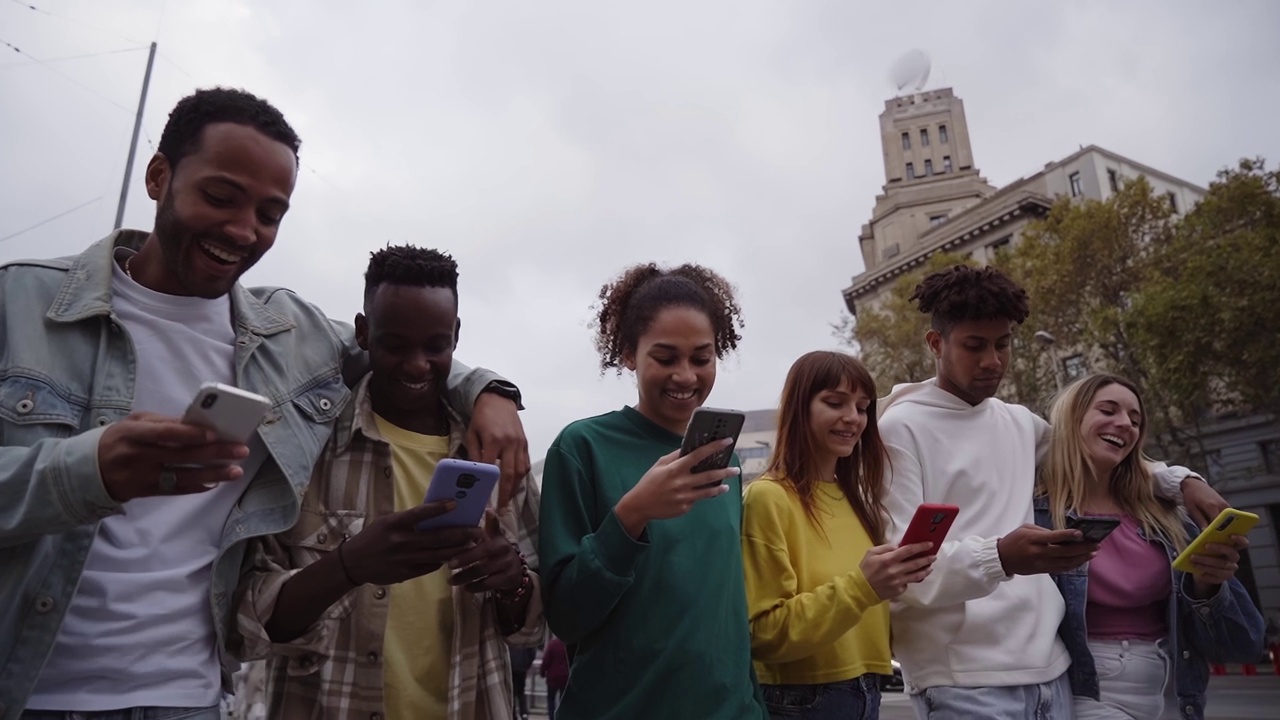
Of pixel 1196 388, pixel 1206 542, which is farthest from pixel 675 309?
pixel 1196 388

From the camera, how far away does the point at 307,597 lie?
207 centimetres

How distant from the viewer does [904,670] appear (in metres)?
3.20

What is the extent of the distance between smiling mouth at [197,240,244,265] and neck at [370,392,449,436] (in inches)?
24.4

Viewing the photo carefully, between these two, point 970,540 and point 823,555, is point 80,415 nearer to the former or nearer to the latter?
point 823,555

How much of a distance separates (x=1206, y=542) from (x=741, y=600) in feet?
6.16

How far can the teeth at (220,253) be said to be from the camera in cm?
217

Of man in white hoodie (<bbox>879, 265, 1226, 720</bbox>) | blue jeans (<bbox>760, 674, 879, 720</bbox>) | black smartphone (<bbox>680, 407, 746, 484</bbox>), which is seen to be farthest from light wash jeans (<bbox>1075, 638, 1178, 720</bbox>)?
black smartphone (<bbox>680, 407, 746, 484</bbox>)

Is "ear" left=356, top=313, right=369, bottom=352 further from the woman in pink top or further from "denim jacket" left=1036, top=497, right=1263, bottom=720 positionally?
"denim jacket" left=1036, top=497, right=1263, bottom=720

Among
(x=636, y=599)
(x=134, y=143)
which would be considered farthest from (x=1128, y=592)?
(x=134, y=143)

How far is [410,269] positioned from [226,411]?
123 cm

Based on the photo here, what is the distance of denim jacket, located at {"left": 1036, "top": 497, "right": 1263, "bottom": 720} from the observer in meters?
3.31

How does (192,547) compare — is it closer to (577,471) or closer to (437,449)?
(437,449)

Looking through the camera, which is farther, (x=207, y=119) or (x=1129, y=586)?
(x=1129, y=586)

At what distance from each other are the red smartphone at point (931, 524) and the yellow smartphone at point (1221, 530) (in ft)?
3.92
